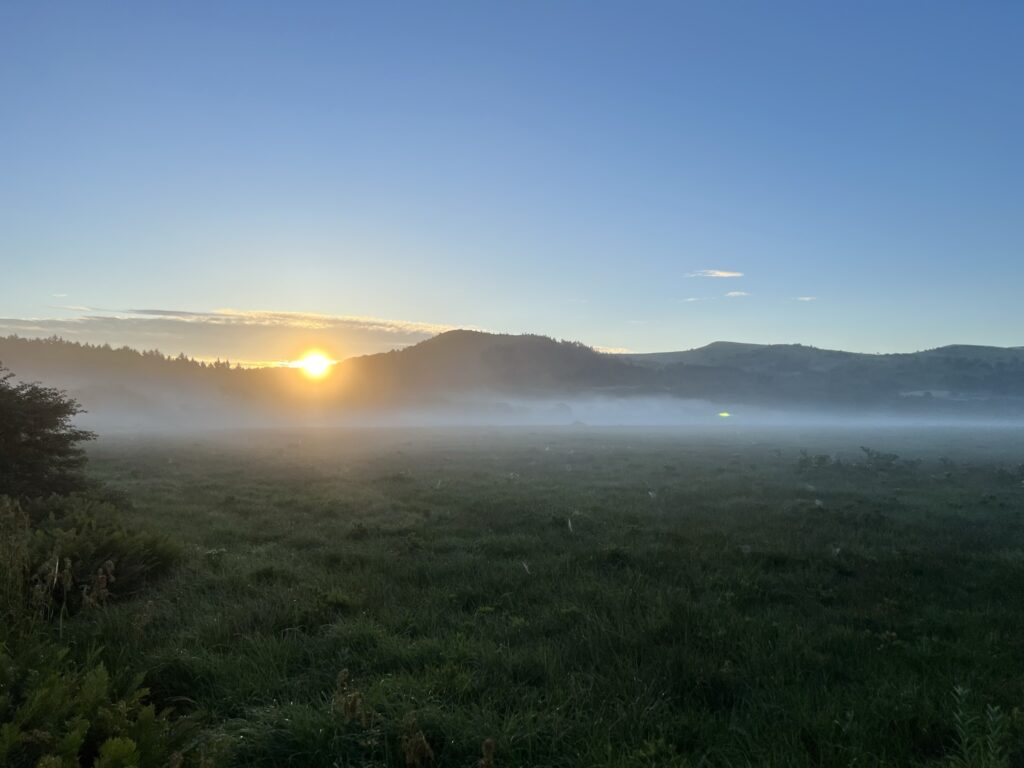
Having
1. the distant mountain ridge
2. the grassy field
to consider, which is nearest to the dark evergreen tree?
the grassy field

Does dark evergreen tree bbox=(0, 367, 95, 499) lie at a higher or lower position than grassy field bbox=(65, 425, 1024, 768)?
higher

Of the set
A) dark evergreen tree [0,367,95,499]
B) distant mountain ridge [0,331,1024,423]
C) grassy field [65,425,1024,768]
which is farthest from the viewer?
distant mountain ridge [0,331,1024,423]

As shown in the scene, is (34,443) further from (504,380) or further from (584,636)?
(504,380)

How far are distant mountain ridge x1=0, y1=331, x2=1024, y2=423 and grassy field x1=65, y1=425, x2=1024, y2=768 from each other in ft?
385

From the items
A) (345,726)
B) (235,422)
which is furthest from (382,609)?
(235,422)

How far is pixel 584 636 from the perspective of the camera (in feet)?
21.4

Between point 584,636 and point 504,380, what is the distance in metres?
153

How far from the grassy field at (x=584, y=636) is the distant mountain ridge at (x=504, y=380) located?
117383 mm

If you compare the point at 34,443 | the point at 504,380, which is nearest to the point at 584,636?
the point at 34,443

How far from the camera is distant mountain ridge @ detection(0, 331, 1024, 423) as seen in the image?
129625 millimetres

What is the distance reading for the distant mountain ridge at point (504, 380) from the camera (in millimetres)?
129625

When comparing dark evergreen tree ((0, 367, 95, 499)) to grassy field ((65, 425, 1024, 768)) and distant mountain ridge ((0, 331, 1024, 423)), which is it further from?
distant mountain ridge ((0, 331, 1024, 423))

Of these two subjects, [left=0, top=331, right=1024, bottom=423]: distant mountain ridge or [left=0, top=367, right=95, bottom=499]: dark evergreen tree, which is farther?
[left=0, top=331, right=1024, bottom=423]: distant mountain ridge

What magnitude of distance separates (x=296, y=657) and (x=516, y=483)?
15.3 m
